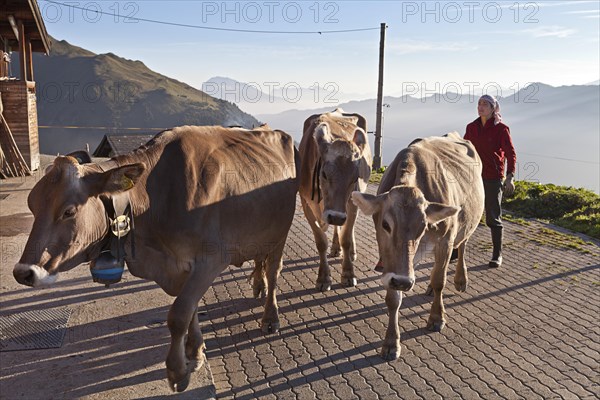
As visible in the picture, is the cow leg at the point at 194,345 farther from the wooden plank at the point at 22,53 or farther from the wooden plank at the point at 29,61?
the wooden plank at the point at 29,61

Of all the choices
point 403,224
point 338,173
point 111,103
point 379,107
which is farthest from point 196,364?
point 111,103

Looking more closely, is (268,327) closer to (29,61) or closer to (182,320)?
(182,320)

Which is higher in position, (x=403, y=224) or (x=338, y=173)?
(x=338, y=173)

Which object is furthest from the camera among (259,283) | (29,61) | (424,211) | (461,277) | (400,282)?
(29,61)

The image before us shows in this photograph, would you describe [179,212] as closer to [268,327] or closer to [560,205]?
[268,327]

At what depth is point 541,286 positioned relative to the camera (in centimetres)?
738

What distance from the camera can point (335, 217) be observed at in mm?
5730

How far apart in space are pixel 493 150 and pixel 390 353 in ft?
12.1

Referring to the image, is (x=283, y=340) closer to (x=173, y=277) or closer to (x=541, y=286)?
(x=173, y=277)

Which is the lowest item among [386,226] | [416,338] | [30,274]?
[416,338]

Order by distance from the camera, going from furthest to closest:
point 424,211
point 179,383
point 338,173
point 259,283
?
point 259,283
point 338,173
point 424,211
point 179,383

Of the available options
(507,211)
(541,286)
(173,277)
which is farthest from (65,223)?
(507,211)

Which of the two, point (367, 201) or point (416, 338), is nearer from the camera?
point (367, 201)

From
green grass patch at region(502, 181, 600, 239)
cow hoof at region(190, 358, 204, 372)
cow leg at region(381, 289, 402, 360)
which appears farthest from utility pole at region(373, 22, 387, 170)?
cow hoof at region(190, 358, 204, 372)
